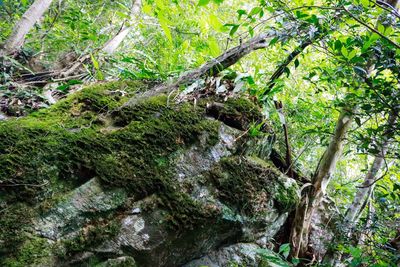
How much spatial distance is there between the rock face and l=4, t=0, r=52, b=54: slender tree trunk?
6.04ft

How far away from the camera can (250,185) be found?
2879 mm

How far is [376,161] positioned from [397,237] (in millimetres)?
989

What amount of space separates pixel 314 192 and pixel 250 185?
60.2 inches

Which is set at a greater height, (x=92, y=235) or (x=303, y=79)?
(x=303, y=79)

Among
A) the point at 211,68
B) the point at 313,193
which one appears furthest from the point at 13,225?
the point at 313,193

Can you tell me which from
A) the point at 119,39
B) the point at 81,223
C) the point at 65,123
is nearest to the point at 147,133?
the point at 65,123

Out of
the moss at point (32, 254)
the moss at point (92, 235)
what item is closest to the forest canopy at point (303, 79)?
the moss at point (32, 254)

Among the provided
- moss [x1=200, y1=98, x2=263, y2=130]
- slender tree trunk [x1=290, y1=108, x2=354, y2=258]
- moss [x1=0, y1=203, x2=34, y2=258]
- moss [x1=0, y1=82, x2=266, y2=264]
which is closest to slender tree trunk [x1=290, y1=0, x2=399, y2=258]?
slender tree trunk [x1=290, y1=108, x2=354, y2=258]

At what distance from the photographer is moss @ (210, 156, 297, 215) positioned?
2744mm

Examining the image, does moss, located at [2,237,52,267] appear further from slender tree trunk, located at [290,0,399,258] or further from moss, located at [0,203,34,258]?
slender tree trunk, located at [290,0,399,258]

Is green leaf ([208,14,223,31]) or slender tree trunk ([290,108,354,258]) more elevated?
green leaf ([208,14,223,31])

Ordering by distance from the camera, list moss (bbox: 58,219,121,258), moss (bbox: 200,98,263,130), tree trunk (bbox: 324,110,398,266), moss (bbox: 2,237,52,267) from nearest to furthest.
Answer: moss (bbox: 2,237,52,267) < moss (bbox: 58,219,121,258) < moss (bbox: 200,98,263,130) < tree trunk (bbox: 324,110,398,266)

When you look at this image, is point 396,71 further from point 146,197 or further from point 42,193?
point 42,193

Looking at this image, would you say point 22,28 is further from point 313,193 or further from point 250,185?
point 313,193
